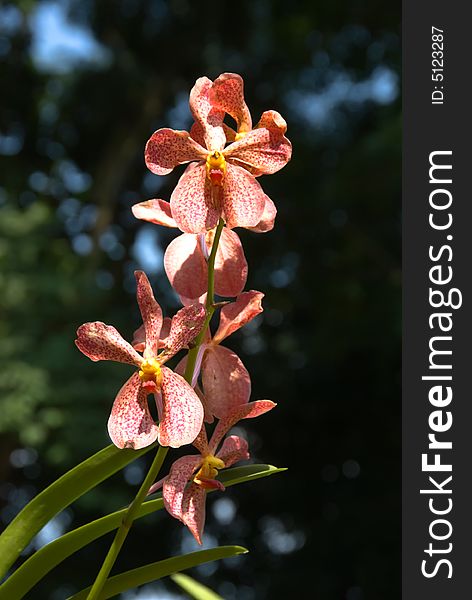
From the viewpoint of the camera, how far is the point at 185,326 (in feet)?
1.83

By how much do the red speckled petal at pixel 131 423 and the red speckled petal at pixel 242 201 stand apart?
→ 0.11m

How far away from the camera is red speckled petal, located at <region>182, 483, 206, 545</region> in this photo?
57 cm

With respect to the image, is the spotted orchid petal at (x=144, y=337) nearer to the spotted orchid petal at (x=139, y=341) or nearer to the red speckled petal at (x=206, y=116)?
the spotted orchid petal at (x=139, y=341)

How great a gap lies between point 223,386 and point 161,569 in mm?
152

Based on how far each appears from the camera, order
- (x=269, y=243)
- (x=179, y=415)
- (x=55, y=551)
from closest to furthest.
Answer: (x=179, y=415), (x=55, y=551), (x=269, y=243)

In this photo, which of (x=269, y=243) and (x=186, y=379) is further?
(x=269, y=243)

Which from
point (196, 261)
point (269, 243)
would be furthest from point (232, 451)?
point (269, 243)

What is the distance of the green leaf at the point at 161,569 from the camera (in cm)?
64

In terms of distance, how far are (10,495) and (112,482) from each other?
116cm

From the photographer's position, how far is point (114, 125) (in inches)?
267

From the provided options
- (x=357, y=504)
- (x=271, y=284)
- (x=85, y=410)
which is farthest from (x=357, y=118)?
(x=85, y=410)

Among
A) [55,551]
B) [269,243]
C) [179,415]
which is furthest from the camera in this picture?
[269,243]

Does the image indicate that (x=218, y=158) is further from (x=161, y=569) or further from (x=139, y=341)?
(x=161, y=569)

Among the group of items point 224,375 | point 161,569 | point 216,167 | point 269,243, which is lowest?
point 161,569
